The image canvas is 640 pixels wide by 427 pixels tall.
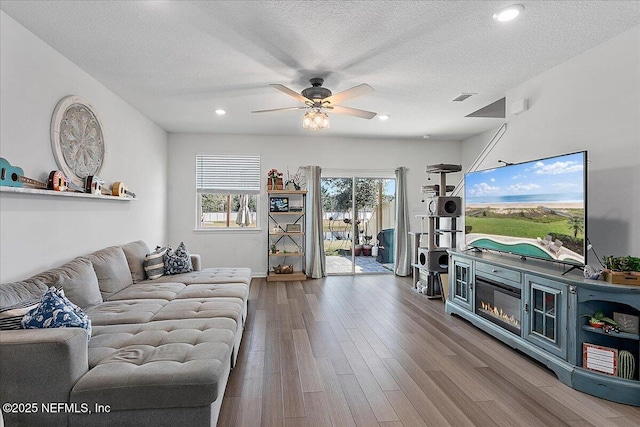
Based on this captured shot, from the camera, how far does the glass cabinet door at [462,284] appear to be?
12.4 feet

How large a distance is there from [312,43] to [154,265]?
3.14 metres

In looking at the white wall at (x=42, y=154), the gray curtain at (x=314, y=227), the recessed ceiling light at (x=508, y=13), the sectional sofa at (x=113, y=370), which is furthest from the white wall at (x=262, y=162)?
the recessed ceiling light at (x=508, y=13)

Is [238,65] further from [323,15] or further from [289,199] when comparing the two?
[289,199]

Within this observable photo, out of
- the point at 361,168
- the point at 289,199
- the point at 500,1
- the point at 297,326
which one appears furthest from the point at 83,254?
the point at 361,168

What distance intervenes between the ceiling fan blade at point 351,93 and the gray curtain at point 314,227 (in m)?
3.01

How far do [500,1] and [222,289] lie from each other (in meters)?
3.40

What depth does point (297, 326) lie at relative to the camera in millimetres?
3695

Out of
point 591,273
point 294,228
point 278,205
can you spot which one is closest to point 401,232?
point 294,228

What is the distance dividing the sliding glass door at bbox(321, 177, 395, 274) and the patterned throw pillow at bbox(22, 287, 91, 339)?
482cm

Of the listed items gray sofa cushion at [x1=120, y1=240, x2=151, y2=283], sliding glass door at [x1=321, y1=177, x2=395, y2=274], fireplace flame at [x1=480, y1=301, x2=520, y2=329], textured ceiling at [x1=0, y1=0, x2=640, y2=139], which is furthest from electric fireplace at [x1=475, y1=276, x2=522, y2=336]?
gray sofa cushion at [x1=120, y1=240, x2=151, y2=283]

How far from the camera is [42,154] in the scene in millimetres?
2754

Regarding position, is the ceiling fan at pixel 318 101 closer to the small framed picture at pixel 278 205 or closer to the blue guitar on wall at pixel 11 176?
the blue guitar on wall at pixel 11 176

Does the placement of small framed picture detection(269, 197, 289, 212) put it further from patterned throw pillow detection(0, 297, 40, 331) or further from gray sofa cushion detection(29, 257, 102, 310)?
patterned throw pillow detection(0, 297, 40, 331)

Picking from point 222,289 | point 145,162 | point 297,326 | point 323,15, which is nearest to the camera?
point 323,15
